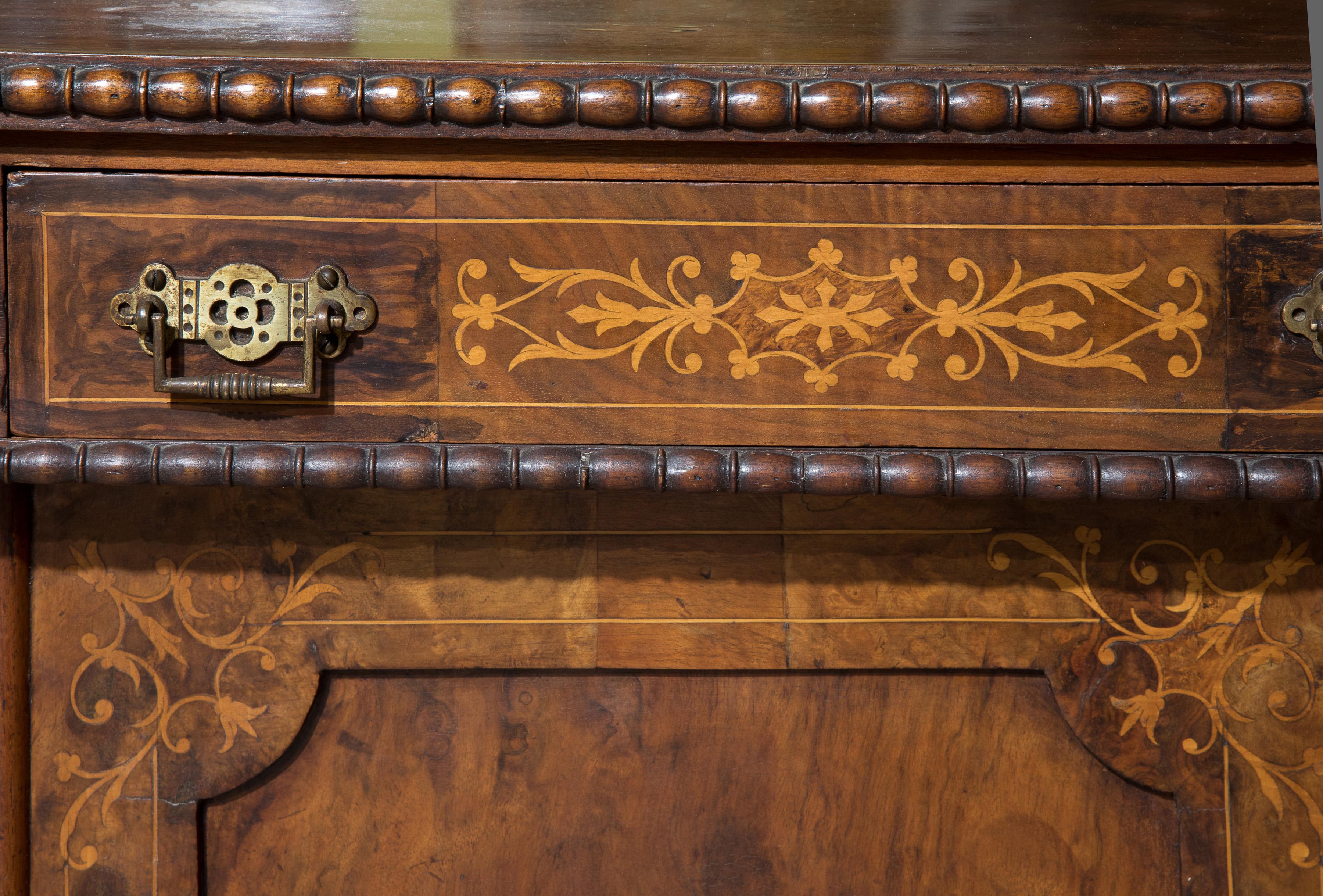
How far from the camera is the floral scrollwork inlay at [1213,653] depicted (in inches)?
21.9

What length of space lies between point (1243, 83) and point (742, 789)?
1.69ft

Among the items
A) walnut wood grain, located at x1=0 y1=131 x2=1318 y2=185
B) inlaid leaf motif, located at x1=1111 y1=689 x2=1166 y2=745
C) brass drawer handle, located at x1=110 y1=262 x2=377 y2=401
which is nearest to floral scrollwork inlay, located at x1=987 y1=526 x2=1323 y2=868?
inlaid leaf motif, located at x1=1111 y1=689 x2=1166 y2=745

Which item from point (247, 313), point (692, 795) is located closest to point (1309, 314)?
point (692, 795)

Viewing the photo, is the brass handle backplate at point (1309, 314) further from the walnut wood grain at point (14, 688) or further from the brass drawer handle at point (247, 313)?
the walnut wood grain at point (14, 688)

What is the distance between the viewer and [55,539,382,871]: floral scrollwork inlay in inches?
22.0

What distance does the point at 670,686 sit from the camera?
1.94 ft

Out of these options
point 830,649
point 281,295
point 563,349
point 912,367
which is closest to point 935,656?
point 830,649

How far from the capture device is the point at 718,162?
1.62 ft

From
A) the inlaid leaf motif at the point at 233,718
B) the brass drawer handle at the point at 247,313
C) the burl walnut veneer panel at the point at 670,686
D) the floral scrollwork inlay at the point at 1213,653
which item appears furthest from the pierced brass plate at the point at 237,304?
the floral scrollwork inlay at the point at 1213,653

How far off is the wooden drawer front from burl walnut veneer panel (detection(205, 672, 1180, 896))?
20cm

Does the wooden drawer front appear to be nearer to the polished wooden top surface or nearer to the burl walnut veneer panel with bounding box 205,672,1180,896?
the polished wooden top surface

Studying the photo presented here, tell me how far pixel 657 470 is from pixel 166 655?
0.35 m

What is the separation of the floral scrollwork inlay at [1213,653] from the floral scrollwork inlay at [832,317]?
15 cm

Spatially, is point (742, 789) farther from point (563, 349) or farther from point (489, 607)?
point (563, 349)
